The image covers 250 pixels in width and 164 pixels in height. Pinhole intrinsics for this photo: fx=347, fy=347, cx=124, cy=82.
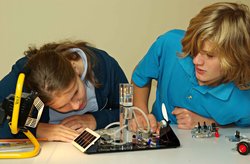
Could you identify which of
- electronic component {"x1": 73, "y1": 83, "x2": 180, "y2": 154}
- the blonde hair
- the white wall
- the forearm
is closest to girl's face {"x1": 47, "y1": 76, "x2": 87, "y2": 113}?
electronic component {"x1": 73, "y1": 83, "x2": 180, "y2": 154}

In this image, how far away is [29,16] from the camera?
1916 millimetres

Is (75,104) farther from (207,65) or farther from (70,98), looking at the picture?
(207,65)

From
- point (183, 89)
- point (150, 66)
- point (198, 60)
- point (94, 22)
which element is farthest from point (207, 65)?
point (94, 22)

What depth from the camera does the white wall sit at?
6.28 ft

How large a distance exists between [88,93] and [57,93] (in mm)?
236

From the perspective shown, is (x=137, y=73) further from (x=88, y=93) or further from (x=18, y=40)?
(x=18, y=40)

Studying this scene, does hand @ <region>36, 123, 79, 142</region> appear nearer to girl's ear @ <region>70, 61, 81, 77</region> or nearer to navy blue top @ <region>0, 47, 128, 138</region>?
navy blue top @ <region>0, 47, 128, 138</region>

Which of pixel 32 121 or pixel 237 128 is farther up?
pixel 32 121

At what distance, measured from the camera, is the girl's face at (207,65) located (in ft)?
3.74

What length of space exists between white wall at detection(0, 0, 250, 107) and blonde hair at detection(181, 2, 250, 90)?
816 mm

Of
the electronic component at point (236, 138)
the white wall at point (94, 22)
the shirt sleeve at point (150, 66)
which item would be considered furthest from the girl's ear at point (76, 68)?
the white wall at point (94, 22)

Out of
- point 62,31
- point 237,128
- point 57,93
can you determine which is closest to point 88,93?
point 57,93

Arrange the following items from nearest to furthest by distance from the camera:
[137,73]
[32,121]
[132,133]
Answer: [32,121]
[132,133]
[137,73]

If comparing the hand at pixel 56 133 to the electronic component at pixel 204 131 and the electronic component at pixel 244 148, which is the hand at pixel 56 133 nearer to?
the electronic component at pixel 204 131
